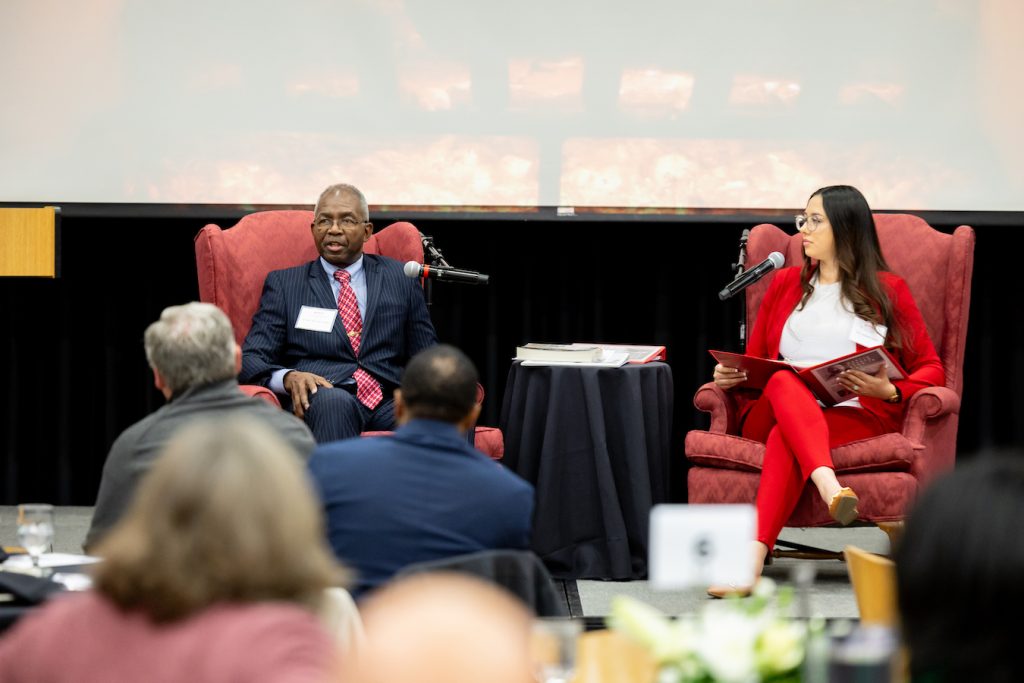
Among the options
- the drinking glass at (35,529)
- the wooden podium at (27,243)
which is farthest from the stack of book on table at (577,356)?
the drinking glass at (35,529)

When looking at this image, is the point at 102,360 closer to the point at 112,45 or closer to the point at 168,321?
the point at 112,45

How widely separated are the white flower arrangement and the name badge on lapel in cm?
316

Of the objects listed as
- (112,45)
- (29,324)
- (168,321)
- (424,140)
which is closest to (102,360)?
(29,324)

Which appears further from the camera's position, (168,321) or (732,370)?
(732,370)

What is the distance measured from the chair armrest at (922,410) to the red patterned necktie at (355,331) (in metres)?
1.69

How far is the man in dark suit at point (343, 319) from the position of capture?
429cm

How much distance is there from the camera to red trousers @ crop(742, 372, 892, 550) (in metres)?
3.88

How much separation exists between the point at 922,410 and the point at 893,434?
0.14m

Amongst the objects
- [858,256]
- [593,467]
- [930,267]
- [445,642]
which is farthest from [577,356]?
[445,642]

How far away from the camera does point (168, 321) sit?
2.67 m

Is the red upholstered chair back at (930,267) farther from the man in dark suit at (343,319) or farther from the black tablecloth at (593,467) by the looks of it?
the man in dark suit at (343,319)

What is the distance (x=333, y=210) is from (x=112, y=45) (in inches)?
64.1

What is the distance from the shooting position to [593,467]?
4.20 metres

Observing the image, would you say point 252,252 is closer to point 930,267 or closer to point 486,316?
point 486,316
